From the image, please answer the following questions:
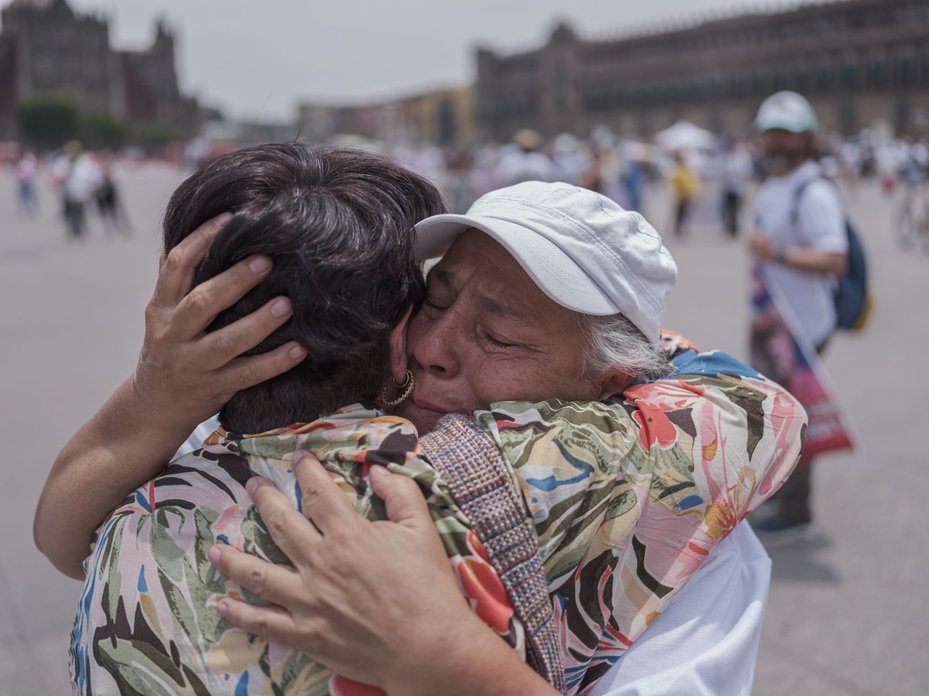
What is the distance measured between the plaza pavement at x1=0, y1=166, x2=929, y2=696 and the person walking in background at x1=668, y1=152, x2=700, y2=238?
14.4ft

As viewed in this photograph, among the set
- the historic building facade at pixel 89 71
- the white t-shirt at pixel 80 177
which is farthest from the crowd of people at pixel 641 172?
the historic building facade at pixel 89 71

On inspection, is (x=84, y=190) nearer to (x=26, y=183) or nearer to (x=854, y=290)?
(x=26, y=183)

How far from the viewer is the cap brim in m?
1.22

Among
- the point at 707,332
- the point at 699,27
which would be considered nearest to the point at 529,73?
the point at 699,27

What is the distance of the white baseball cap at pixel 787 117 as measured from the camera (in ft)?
13.1

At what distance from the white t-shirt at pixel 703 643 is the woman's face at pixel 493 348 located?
0.33 meters

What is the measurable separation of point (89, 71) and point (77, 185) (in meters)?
53.3

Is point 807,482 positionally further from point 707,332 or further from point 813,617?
point 707,332

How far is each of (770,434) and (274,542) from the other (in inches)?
27.8

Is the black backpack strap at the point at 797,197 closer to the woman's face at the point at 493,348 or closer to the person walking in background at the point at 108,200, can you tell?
the woman's face at the point at 493,348

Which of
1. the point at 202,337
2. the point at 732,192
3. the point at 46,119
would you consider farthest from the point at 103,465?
the point at 46,119

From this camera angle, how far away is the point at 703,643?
121 centimetres

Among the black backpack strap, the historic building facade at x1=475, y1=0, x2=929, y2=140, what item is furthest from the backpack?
the historic building facade at x1=475, y1=0, x2=929, y2=140

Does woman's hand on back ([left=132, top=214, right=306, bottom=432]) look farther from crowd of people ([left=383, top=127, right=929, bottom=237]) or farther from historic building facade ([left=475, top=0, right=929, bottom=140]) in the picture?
historic building facade ([left=475, top=0, right=929, bottom=140])
